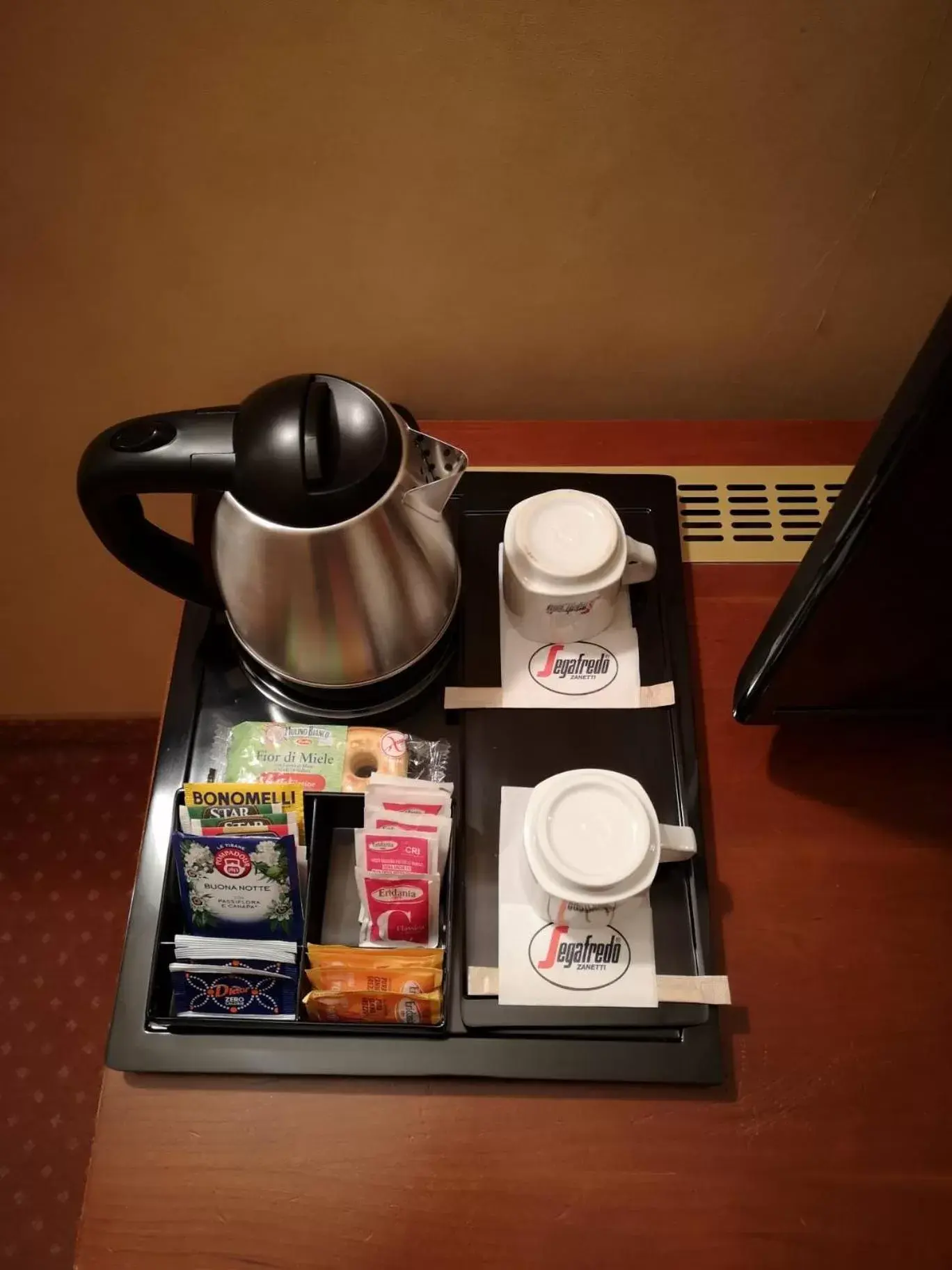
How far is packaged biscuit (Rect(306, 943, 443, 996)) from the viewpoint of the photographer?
0.61 meters

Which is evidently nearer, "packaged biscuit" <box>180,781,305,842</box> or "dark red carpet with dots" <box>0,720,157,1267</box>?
"packaged biscuit" <box>180,781,305,842</box>

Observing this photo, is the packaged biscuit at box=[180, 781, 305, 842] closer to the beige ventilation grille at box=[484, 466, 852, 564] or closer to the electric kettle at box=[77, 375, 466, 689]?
the electric kettle at box=[77, 375, 466, 689]

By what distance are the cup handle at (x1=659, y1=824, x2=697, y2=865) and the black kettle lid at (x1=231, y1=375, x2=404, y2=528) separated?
302 millimetres

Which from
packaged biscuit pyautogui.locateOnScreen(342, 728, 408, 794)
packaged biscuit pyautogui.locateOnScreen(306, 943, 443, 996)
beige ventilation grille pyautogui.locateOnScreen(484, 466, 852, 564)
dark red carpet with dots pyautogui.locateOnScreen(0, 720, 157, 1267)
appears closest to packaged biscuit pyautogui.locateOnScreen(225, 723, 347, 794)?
packaged biscuit pyautogui.locateOnScreen(342, 728, 408, 794)

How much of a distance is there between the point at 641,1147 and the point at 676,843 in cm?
20

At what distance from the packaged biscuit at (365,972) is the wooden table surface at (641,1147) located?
7 cm

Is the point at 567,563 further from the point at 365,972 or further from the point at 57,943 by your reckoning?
the point at 57,943

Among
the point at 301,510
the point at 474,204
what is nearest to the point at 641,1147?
the point at 301,510

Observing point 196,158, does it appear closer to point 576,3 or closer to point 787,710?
point 576,3

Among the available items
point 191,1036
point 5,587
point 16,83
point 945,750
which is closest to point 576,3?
point 16,83

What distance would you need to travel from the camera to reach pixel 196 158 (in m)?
0.73

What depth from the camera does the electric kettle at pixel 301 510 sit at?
0.58 metres

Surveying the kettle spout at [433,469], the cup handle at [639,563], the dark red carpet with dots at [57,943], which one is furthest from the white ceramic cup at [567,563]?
the dark red carpet with dots at [57,943]

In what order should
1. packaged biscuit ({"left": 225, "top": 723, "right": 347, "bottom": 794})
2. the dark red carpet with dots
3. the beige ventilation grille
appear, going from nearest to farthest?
packaged biscuit ({"left": 225, "top": 723, "right": 347, "bottom": 794}) → the beige ventilation grille → the dark red carpet with dots
